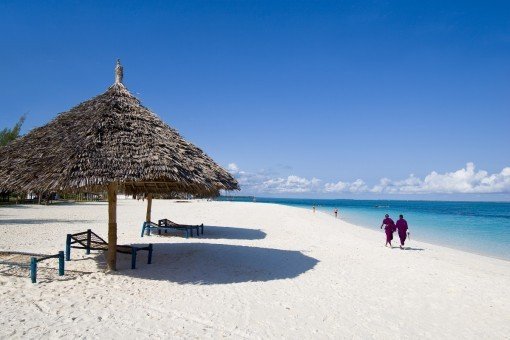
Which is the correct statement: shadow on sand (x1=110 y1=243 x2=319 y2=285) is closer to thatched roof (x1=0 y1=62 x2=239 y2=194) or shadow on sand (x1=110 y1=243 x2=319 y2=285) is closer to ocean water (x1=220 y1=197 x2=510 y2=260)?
thatched roof (x1=0 y1=62 x2=239 y2=194)

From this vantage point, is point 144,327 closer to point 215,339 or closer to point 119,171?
point 215,339

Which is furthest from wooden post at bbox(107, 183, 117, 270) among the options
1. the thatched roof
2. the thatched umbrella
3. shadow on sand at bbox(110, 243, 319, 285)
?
the thatched roof

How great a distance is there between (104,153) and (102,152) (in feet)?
0.16

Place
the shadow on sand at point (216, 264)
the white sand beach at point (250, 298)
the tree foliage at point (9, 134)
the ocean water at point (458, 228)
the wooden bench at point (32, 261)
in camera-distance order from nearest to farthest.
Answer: the white sand beach at point (250, 298) → the wooden bench at point (32, 261) → the shadow on sand at point (216, 264) → the ocean water at point (458, 228) → the tree foliage at point (9, 134)

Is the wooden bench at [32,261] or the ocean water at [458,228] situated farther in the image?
the ocean water at [458,228]

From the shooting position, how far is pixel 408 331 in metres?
4.84

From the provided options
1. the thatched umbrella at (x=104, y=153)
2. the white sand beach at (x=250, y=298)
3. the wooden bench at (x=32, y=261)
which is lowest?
the white sand beach at (x=250, y=298)

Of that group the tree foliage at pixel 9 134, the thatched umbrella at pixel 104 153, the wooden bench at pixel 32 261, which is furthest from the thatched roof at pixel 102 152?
the tree foliage at pixel 9 134

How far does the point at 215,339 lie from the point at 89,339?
4.65 feet

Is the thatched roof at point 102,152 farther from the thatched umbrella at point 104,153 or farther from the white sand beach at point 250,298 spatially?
the white sand beach at point 250,298

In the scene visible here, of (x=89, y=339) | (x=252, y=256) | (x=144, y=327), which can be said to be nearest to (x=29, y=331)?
(x=89, y=339)

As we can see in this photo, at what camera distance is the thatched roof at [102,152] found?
5992mm

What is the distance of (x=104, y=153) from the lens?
6.21 metres

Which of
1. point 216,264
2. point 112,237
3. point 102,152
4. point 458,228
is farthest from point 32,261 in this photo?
point 458,228
